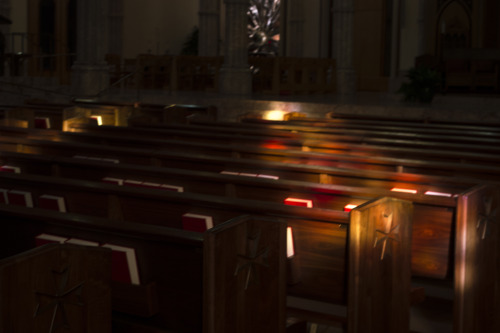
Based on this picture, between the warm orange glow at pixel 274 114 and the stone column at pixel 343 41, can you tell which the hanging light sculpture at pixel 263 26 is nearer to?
the stone column at pixel 343 41

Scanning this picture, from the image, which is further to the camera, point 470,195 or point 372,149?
point 372,149

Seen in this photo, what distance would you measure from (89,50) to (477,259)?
33.7 ft

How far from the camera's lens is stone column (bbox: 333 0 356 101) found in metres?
14.2

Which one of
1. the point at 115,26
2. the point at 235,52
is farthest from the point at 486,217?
the point at 115,26

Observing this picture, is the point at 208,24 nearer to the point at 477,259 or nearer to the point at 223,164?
the point at 223,164

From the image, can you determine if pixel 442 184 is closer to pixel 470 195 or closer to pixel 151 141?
pixel 470 195

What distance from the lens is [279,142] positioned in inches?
227

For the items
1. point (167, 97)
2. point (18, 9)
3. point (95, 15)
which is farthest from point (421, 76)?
point (18, 9)

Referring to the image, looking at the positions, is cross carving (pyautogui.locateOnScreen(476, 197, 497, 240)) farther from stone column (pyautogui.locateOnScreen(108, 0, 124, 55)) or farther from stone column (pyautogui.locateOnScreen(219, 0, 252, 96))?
stone column (pyautogui.locateOnScreen(108, 0, 124, 55))

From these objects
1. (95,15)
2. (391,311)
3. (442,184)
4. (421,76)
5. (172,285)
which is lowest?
(391,311)

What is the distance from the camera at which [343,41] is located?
46.4 feet

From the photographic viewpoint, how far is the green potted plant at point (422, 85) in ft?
37.9

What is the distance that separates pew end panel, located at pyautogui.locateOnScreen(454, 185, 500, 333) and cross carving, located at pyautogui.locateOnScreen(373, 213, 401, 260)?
0.41 meters

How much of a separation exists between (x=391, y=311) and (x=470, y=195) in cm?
68
